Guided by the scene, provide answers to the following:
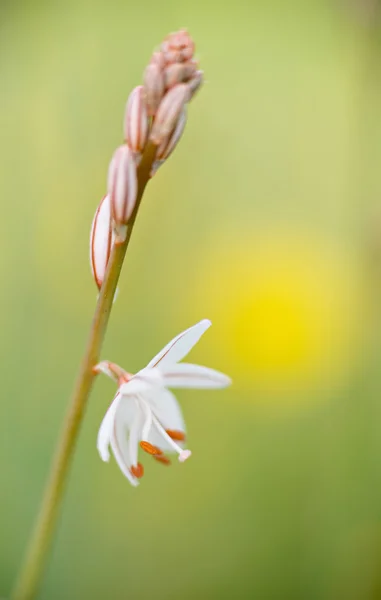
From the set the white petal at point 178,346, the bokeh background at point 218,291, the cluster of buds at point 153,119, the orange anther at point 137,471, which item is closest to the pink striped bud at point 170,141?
the cluster of buds at point 153,119

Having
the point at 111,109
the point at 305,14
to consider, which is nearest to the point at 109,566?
the point at 111,109

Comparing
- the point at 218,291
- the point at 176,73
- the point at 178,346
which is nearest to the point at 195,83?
the point at 176,73

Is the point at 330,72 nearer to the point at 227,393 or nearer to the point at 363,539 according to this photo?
the point at 227,393

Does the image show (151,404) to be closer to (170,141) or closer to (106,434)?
(106,434)

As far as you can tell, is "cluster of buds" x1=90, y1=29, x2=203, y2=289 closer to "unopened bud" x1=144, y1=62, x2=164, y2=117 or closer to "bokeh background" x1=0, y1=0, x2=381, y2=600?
"unopened bud" x1=144, y1=62, x2=164, y2=117

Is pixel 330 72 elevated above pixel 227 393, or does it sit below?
above

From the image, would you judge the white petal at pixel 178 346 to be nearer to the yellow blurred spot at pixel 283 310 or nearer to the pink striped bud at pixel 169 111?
the pink striped bud at pixel 169 111
